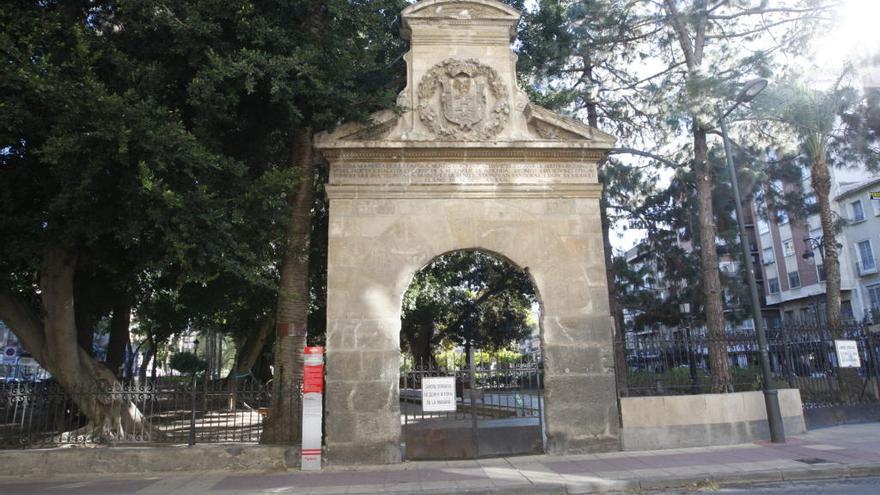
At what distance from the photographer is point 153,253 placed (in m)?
11.2

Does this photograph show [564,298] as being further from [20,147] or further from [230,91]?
[20,147]

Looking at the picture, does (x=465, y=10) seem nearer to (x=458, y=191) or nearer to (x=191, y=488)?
(x=458, y=191)

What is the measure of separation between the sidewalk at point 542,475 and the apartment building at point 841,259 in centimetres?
2644

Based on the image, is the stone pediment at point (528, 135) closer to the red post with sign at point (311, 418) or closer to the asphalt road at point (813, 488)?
the red post with sign at point (311, 418)

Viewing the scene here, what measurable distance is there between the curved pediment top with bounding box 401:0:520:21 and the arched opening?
16.1 feet

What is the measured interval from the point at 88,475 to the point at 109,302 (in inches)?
312

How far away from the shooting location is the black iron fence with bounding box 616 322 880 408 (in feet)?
39.7

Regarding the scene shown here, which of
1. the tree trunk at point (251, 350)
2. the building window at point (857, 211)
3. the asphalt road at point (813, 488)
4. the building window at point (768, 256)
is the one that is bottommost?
the asphalt road at point (813, 488)

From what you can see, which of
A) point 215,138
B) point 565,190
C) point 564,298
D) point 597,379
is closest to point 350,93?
point 215,138

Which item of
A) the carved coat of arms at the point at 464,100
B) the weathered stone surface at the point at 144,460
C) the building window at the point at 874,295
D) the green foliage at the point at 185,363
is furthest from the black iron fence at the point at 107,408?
the building window at the point at 874,295

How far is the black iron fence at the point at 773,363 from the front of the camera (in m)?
12.1

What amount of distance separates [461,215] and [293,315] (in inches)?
152

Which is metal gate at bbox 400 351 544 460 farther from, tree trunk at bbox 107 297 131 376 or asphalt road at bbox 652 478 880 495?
tree trunk at bbox 107 297 131 376

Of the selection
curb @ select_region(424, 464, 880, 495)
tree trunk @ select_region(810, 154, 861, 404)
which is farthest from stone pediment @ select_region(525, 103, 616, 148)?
tree trunk @ select_region(810, 154, 861, 404)
